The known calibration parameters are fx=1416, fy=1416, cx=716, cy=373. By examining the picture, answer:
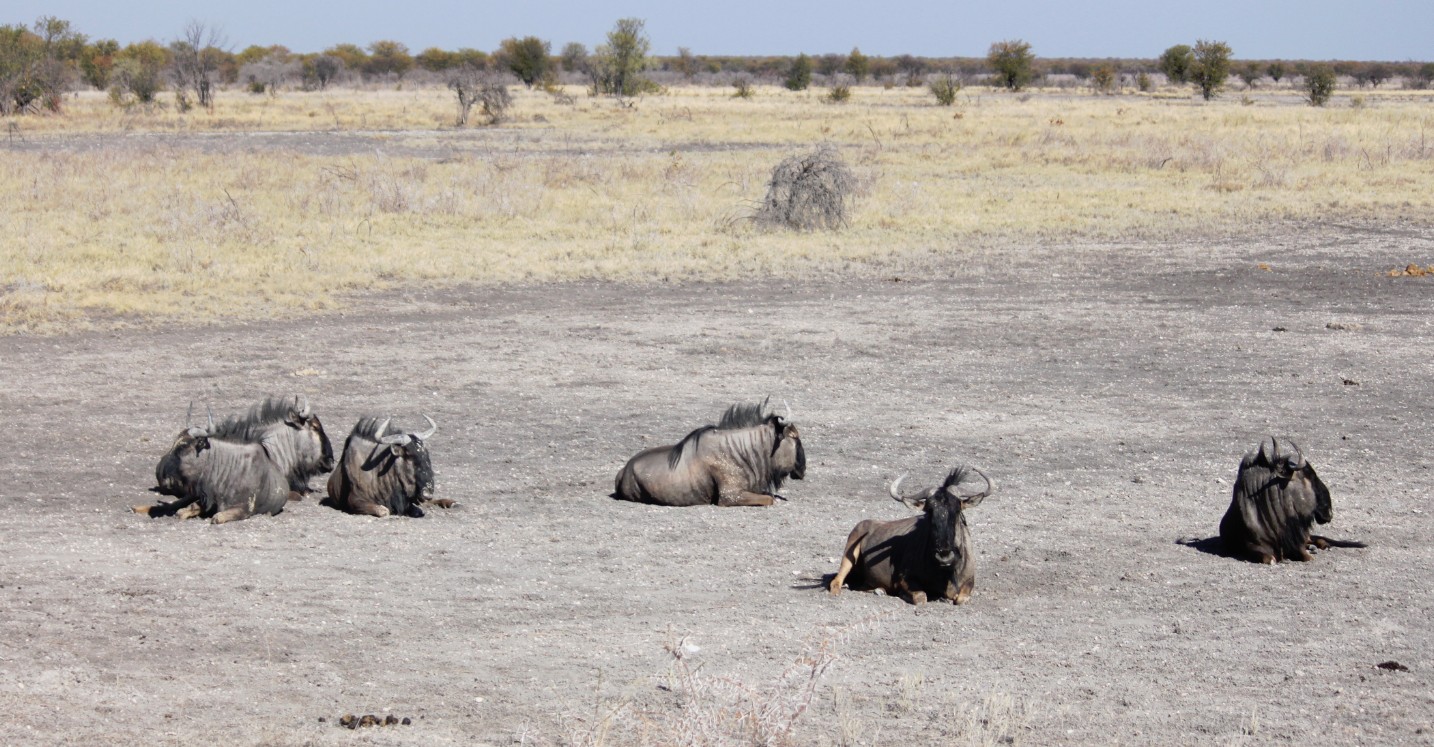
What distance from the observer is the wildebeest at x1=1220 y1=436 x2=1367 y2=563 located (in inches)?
297

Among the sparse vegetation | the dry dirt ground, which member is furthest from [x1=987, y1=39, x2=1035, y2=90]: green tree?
the dry dirt ground

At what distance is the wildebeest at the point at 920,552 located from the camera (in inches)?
262

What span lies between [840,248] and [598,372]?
7.93m

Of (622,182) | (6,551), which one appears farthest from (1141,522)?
(622,182)

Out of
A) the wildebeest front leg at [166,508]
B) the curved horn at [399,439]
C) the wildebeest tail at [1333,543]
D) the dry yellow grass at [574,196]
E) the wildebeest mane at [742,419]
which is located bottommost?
the wildebeest front leg at [166,508]

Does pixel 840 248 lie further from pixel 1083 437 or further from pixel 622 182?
pixel 1083 437

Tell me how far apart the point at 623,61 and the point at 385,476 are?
5511 centimetres

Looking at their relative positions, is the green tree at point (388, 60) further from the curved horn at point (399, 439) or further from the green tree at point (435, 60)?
the curved horn at point (399, 439)

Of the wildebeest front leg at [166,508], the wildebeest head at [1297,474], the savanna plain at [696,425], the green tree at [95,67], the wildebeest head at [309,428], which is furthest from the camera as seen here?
the green tree at [95,67]

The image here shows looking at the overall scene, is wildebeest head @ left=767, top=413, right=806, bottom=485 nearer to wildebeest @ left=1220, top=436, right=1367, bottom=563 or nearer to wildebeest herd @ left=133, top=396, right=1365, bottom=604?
wildebeest herd @ left=133, top=396, right=1365, bottom=604

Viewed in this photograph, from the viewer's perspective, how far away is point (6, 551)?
7.60m

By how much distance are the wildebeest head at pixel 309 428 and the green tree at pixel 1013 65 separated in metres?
72.8

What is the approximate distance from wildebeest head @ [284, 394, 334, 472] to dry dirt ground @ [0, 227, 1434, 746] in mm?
504

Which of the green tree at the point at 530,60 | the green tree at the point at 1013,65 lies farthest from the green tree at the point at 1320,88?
the green tree at the point at 530,60
